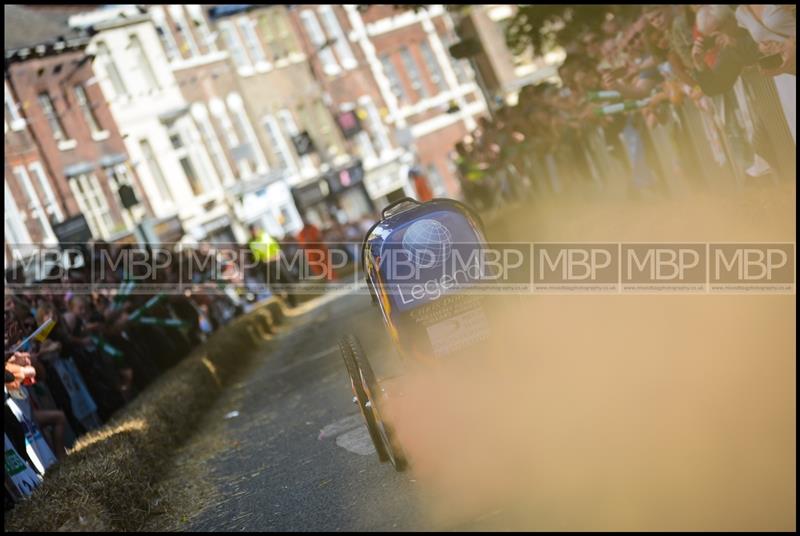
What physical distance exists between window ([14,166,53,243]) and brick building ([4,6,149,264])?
3cm

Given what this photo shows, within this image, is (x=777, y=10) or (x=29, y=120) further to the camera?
(x=29, y=120)

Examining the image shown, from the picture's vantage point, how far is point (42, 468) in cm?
1130

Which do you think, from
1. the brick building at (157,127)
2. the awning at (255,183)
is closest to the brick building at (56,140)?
the brick building at (157,127)

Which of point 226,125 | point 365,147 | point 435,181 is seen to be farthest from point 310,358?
point 435,181

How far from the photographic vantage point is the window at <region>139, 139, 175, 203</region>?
46.6m

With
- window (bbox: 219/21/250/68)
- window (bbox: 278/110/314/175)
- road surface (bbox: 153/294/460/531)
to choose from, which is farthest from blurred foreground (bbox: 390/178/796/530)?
window (bbox: 219/21/250/68)

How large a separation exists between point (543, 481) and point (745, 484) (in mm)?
1405

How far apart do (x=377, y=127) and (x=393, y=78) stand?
10.4 ft

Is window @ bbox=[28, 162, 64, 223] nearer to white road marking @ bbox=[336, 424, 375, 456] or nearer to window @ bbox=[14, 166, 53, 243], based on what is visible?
window @ bbox=[14, 166, 53, 243]

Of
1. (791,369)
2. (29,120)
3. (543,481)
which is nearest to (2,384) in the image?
(543,481)

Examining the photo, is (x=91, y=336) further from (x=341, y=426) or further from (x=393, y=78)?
(x=393, y=78)

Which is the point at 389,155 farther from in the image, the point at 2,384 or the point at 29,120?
Result: the point at 2,384

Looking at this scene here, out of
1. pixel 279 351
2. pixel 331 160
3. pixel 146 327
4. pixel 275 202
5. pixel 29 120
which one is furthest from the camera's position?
pixel 331 160

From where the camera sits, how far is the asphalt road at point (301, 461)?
7367 mm
